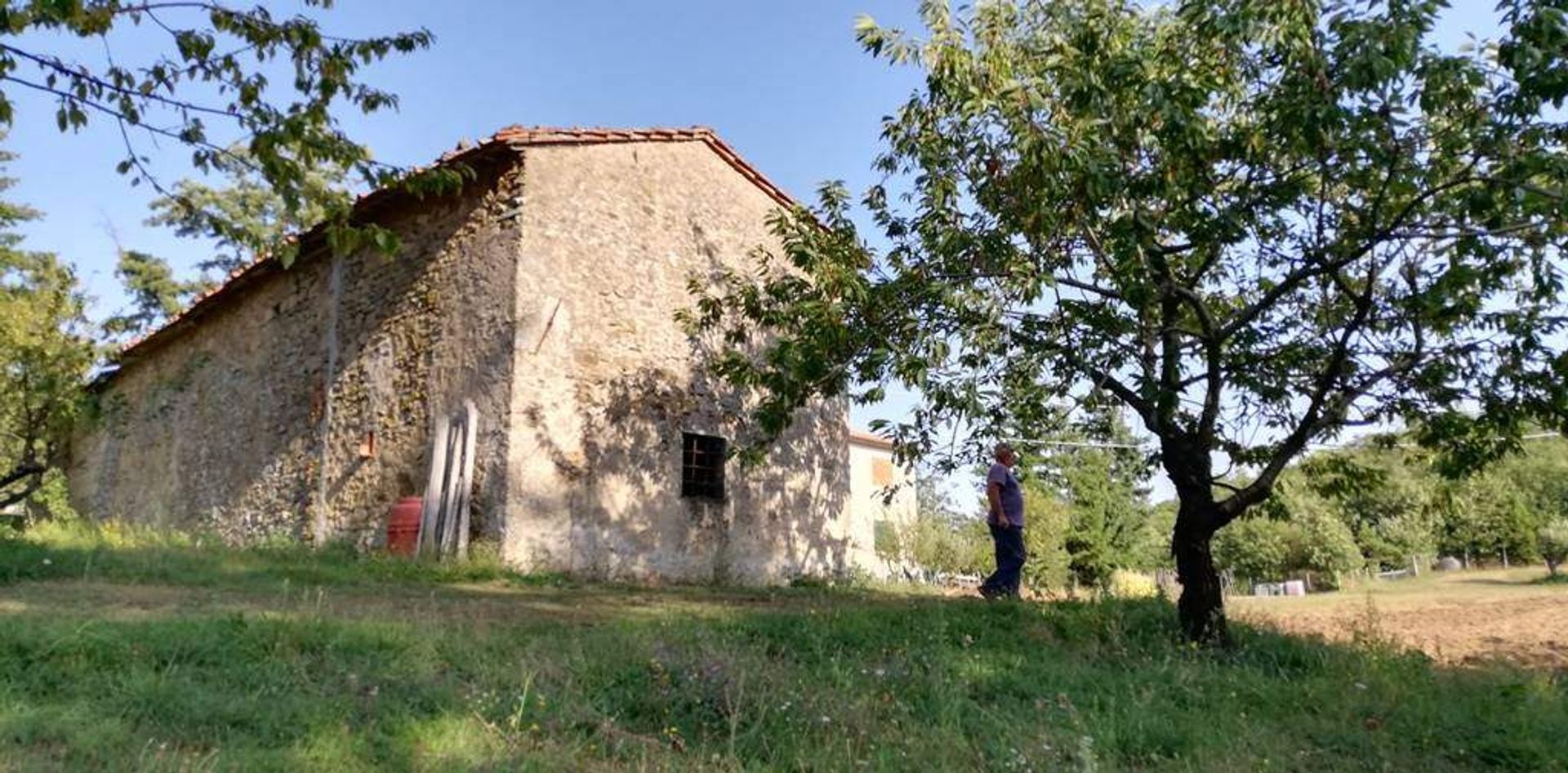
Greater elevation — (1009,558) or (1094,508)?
(1094,508)

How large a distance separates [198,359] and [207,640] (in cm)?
1245

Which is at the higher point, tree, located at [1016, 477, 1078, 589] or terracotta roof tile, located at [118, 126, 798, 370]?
terracotta roof tile, located at [118, 126, 798, 370]

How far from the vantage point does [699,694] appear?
4.40 m

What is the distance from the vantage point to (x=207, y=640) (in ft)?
15.7

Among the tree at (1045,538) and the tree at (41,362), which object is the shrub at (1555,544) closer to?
the tree at (1045,538)

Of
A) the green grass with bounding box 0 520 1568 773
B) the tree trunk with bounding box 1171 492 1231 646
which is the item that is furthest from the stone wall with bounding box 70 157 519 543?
the tree trunk with bounding box 1171 492 1231 646

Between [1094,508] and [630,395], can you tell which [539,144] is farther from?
[1094,508]

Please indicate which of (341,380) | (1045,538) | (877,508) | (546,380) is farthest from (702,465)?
(877,508)

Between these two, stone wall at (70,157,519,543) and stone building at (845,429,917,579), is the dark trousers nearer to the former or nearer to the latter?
stone building at (845,429,917,579)

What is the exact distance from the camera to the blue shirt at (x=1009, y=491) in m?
9.10

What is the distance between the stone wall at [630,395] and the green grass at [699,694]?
10.3ft

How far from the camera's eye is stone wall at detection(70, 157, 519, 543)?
414 inches

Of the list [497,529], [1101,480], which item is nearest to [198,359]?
[497,529]

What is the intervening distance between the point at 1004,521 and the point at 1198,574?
233 cm
